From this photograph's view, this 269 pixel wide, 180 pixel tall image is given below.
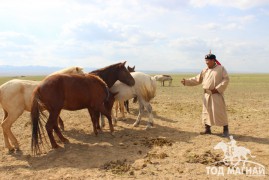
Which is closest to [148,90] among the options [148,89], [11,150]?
[148,89]

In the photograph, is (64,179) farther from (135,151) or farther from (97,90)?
(97,90)

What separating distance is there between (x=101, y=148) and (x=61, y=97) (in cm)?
159

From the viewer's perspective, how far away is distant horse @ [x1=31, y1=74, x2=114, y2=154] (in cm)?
622

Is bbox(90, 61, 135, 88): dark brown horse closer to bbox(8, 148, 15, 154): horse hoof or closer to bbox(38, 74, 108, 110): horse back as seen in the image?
bbox(38, 74, 108, 110): horse back

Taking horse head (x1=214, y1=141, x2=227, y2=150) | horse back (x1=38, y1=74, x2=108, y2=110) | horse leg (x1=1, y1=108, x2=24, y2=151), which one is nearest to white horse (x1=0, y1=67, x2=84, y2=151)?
horse leg (x1=1, y1=108, x2=24, y2=151)

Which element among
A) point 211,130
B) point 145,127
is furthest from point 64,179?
point 211,130

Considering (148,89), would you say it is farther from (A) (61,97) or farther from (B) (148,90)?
(A) (61,97)

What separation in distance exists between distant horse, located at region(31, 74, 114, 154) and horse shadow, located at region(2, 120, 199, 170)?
36cm

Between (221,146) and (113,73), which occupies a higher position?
(113,73)

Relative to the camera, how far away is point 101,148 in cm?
666

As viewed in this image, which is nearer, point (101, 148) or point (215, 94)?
point (101, 148)

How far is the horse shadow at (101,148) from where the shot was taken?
5.74 m

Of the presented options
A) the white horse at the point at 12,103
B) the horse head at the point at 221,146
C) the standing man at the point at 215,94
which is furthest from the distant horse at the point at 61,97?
the horse head at the point at 221,146

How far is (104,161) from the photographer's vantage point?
5746 millimetres
